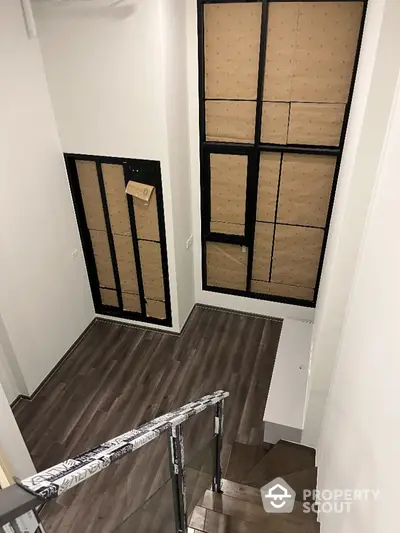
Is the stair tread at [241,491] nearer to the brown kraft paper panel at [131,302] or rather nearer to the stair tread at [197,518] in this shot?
the stair tread at [197,518]

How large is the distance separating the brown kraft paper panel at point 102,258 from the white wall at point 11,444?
2.53 m

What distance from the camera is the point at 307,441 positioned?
13.1 ft

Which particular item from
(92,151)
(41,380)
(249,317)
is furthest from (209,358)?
(92,151)

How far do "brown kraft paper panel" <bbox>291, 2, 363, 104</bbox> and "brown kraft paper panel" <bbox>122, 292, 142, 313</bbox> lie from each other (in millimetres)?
3132

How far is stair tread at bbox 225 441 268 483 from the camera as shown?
3.85 m

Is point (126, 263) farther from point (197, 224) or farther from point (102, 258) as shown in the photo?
point (197, 224)

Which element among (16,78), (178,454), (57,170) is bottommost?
(178,454)

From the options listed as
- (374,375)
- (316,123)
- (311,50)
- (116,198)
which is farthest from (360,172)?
(116,198)

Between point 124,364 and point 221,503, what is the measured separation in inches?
90.4

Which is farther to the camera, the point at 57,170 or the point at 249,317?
the point at 249,317

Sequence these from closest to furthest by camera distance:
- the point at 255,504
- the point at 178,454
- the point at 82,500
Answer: the point at 178,454 < the point at 255,504 < the point at 82,500

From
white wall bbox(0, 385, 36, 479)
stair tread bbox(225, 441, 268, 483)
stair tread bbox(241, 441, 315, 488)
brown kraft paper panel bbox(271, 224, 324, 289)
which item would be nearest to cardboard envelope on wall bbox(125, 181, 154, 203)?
brown kraft paper panel bbox(271, 224, 324, 289)

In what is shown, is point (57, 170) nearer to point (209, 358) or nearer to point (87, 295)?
point (87, 295)

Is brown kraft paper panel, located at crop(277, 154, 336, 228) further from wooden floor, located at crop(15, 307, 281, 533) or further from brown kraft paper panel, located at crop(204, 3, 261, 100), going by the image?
wooden floor, located at crop(15, 307, 281, 533)
